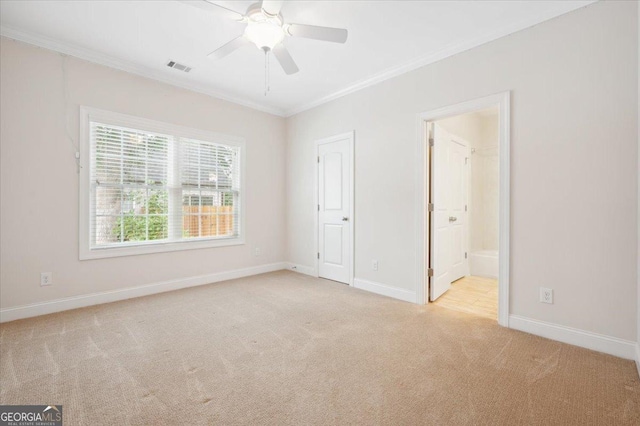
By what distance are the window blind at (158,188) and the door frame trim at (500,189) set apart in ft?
9.28

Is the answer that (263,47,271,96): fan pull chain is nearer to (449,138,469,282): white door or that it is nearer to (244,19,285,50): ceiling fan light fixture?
(244,19,285,50): ceiling fan light fixture

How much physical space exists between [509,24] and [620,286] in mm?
2408

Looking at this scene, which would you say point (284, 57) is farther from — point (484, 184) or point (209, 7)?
point (484, 184)

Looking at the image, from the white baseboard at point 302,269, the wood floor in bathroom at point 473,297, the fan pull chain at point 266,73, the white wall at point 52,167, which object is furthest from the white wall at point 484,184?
the white wall at point 52,167

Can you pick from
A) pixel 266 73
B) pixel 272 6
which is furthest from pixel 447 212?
pixel 272 6

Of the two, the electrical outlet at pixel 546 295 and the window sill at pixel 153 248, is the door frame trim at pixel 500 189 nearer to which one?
the electrical outlet at pixel 546 295

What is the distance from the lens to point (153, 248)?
3.82m

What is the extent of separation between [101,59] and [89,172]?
130 cm

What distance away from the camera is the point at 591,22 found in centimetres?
234

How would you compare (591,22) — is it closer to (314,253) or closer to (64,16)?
(314,253)

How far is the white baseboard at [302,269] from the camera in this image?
4.82 m

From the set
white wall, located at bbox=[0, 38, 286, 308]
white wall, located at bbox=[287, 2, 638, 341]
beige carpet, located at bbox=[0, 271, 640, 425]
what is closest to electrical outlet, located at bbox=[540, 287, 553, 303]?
white wall, located at bbox=[287, 2, 638, 341]

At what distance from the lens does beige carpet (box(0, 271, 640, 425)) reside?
1603 mm

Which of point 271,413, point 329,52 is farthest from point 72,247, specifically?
point 329,52
